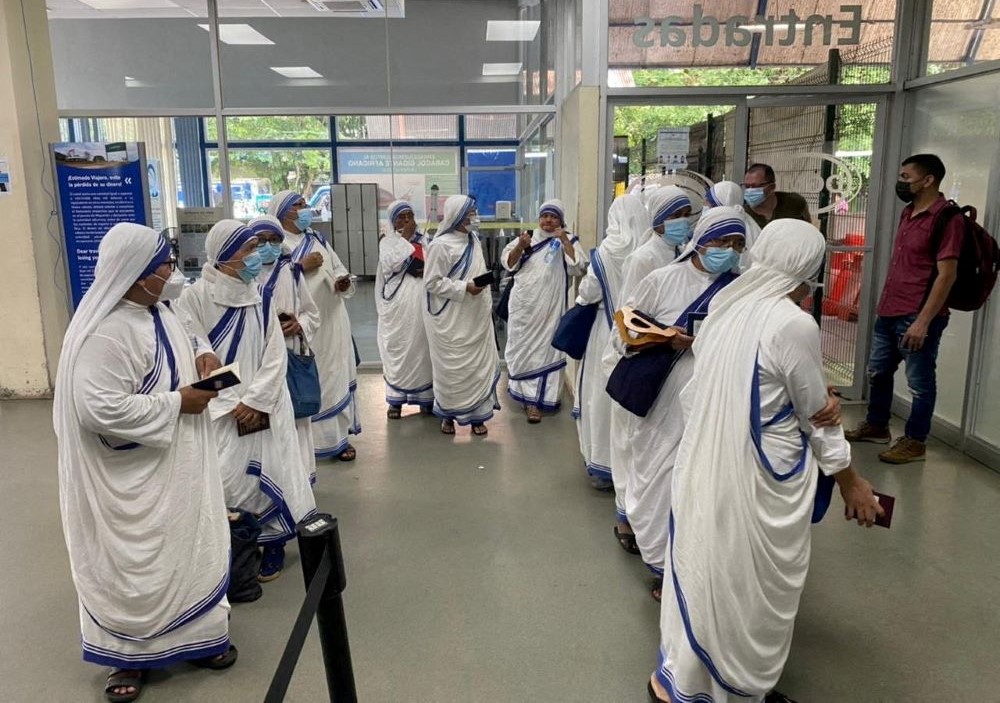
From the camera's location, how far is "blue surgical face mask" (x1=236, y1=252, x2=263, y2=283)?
2.97 metres

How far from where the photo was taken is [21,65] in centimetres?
584

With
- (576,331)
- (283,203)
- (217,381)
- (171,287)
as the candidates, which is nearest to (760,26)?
(576,331)

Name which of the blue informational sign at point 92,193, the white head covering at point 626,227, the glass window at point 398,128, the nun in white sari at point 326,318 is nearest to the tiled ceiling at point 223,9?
the glass window at point 398,128

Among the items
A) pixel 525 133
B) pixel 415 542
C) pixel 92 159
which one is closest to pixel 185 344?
pixel 415 542

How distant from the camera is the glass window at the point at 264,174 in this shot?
6867mm

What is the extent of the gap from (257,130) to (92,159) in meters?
1.40

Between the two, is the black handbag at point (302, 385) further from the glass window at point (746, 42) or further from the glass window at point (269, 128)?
the glass window at point (269, 128)

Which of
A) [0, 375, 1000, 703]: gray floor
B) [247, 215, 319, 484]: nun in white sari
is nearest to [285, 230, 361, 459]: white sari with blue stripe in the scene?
[0, 375, 1000, 703]: gray floor

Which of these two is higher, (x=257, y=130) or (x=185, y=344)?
(x=257, y=130)

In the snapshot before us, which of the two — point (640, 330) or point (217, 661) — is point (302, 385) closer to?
point (217, 661)

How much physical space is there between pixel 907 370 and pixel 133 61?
6.65m

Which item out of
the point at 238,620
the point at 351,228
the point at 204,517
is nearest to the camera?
the point at 204,517

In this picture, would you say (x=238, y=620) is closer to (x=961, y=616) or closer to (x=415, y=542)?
(x=415, y=542)

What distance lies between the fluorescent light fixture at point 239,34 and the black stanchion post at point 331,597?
6.12m
